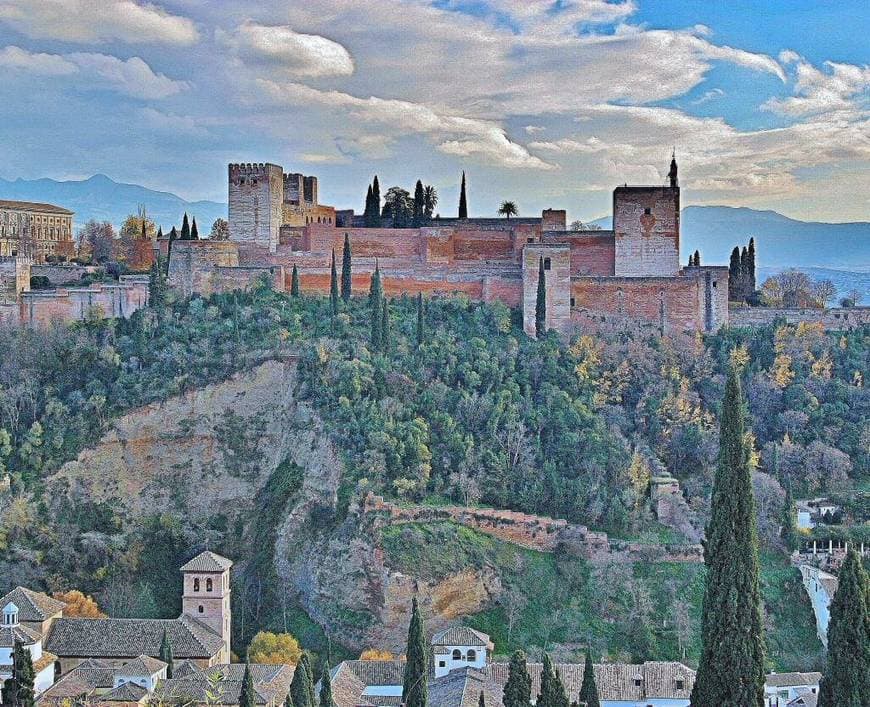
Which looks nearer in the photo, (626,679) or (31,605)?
(626,679)

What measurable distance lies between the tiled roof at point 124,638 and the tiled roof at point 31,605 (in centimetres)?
39

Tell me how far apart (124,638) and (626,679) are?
10.3m

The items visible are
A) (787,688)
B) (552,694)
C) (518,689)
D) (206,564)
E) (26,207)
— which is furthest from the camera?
(26,207)

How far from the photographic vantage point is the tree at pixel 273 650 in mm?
27125

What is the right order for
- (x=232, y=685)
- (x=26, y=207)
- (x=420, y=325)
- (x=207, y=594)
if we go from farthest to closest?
(x=26, y=207)
(x=420, y=325)
(x=207, y=594)
(x=232, y=685)

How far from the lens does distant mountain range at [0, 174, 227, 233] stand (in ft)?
347

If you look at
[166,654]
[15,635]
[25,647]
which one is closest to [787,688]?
[166,654]

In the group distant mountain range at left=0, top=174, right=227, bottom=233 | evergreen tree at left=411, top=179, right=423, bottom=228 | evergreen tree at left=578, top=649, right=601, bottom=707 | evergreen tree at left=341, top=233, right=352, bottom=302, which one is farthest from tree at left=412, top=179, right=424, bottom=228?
distant mountain range at left=0, top=174, right=227, bottom=233

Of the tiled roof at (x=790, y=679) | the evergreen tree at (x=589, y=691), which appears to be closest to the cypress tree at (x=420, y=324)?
the tiled roof at (x=790, y=679)

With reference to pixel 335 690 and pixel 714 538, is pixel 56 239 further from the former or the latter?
pixel 714 538

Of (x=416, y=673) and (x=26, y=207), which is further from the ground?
(x=26, y=207)

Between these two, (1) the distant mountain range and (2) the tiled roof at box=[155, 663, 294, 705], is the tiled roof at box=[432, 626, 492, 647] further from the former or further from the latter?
(1) the distant mountain range

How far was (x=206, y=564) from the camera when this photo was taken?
28406mm

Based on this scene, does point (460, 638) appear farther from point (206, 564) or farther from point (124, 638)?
point (124, 638)
